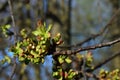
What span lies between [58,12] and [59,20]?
5.5 inches

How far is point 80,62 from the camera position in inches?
88.4

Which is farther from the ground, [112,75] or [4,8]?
[4,8]

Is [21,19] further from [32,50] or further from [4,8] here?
[32,50]

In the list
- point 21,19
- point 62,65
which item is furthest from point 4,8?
point 62,65

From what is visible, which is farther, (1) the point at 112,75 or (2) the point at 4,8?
(2) the point at 4,8

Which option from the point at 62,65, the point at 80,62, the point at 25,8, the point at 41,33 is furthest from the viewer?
the point at 25,8

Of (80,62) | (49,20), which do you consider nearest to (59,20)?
(49,20)

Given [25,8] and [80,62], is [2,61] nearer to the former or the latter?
[80,62]

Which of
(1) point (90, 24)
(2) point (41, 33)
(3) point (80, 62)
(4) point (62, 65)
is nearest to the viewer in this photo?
(2) point (41, 33)

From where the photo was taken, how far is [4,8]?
196 inches

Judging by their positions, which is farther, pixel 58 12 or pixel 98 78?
pixel 58 12

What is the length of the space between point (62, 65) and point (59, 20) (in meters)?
3.30

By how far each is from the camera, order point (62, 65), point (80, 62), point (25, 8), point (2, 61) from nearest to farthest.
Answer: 1. point (62, 65)
2. point (2, 61)
3. point (80, 62)
4. point (25, 8)

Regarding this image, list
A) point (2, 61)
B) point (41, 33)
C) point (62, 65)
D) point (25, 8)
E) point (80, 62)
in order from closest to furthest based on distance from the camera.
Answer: point (41, 33) → point (62, 65) → point (2, 61) → point (80, 62) → point (25, 8)
